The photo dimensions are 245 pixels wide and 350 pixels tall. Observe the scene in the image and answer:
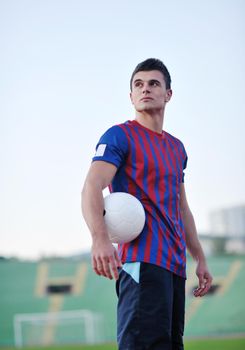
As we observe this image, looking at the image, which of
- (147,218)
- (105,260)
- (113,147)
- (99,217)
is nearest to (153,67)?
(113,147)

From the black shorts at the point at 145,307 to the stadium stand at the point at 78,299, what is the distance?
16.5 meters

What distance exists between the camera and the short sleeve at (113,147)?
2.63 metres

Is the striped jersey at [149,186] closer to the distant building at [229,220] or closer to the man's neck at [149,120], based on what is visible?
the man's neck at [149,120]

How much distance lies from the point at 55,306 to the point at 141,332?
17.4 m

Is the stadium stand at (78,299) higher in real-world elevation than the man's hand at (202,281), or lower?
lower

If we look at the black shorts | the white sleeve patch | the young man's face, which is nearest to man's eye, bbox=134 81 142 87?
the young man's face

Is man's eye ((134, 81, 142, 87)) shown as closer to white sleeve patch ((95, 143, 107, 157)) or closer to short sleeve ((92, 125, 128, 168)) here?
short sleeve ((92, 125, 128, 168))

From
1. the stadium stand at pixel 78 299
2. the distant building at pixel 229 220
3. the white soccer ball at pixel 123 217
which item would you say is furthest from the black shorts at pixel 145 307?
the distant building at pixel 229 220

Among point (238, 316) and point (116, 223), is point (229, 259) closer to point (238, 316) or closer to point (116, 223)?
point (238, 316)

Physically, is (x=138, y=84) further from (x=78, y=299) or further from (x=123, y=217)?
(x=78, y=299)

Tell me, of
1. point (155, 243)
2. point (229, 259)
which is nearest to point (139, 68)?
point (155, 243)

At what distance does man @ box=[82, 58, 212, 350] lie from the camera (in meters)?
2.46

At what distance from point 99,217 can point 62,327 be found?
1742 cm

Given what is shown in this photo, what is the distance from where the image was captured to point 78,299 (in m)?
19.6
